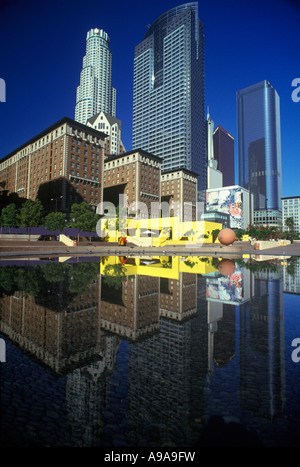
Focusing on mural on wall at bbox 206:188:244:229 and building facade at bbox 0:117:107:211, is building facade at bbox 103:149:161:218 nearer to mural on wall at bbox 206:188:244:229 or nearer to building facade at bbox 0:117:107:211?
building facade at bbox 0:117:107:211

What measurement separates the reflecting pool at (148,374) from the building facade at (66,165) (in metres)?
67.4

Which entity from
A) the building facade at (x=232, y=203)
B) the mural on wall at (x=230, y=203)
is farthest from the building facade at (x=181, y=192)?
the mural on wall at (x=230, y=203)

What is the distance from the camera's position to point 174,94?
16088 centimetres

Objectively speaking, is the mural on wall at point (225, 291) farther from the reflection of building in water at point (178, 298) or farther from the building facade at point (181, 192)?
the building facade at point (181, 192)

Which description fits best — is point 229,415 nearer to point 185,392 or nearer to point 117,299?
point 185,392

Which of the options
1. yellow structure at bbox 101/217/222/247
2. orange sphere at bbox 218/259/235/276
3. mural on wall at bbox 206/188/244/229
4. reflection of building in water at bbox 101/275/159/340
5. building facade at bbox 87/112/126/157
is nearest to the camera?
reflection of building in water at bbox 101/275/159/340

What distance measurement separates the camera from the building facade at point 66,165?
2821 inches

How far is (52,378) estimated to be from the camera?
3.76 m

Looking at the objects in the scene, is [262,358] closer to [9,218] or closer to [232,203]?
[9,218]

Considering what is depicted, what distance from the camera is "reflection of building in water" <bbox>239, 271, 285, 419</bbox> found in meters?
3.18

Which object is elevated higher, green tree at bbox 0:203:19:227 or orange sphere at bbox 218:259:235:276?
green tree at bbox 0:203:19:227

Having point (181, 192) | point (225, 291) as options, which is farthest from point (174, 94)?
point (225, 291)

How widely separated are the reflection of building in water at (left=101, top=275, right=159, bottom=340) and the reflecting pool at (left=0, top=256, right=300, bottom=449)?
4cm

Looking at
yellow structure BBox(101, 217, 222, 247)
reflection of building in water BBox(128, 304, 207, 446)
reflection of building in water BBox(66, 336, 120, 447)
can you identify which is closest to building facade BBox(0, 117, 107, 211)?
yellow structure BBox(101, 217, 222, 247)
